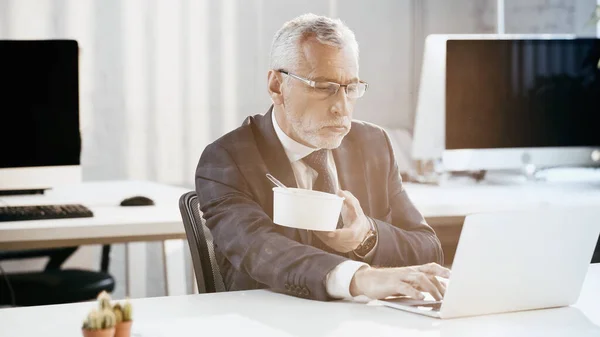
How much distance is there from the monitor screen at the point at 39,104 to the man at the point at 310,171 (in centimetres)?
106

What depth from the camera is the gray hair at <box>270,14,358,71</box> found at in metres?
1.85

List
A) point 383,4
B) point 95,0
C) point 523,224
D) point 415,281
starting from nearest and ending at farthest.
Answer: point 523,224, point 415,281, point 95,0, point 383,4

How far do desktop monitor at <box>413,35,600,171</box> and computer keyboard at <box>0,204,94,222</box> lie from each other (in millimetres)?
1225

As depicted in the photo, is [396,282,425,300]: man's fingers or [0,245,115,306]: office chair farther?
[0,245,115,306]: office chair

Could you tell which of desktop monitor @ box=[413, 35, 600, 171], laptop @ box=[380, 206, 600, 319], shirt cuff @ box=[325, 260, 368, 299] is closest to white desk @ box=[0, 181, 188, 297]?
desktop monitor @ box=[413, 35, 600, 171]

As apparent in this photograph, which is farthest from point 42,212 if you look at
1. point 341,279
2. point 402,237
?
point 341,279

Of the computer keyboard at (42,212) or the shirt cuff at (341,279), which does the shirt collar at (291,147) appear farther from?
the computer keyboard at (42,212)

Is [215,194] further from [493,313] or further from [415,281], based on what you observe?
[493,313]

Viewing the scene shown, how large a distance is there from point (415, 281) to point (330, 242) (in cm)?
41

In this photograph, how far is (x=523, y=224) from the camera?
1275mm

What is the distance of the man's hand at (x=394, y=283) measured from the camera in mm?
1382

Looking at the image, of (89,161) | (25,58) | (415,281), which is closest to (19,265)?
(89,161)

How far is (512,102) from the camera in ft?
10.2

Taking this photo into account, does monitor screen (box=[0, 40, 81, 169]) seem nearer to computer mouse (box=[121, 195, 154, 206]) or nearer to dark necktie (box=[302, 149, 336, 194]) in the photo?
computer mouse (box=[121, 195, 154, 206])
